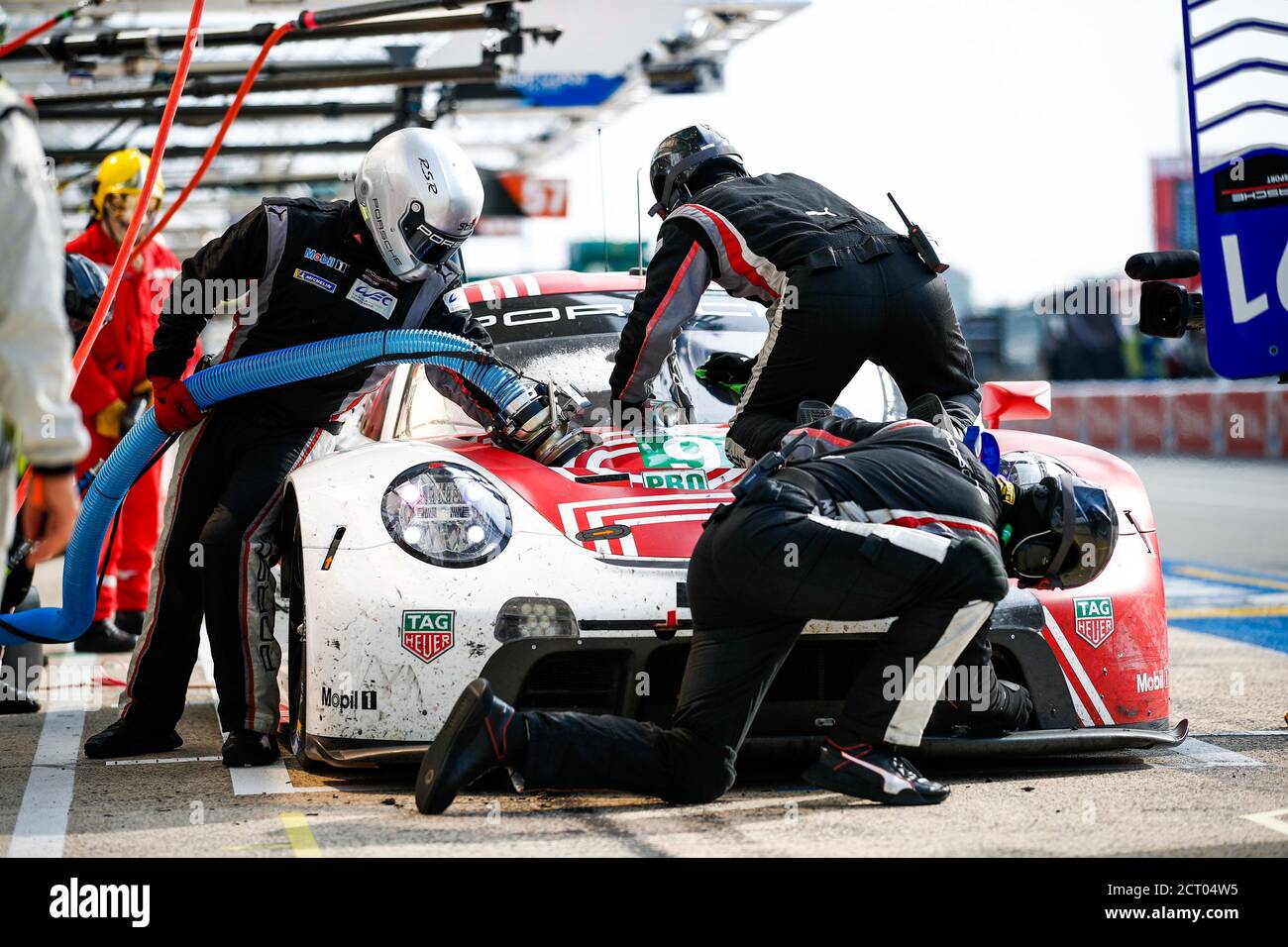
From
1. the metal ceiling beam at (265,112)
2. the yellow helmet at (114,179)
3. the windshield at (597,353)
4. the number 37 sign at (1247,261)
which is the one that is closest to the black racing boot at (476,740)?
the windshield at (597,353)

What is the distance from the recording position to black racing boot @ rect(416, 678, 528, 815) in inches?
159

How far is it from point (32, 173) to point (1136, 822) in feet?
9.49

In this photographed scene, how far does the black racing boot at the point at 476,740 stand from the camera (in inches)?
159

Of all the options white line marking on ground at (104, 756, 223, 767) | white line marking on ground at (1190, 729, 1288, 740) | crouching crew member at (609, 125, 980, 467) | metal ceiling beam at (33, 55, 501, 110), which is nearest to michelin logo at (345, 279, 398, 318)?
crouching crew member at (609, 125, 980, 467)

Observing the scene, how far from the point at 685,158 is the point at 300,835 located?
8.13 ft

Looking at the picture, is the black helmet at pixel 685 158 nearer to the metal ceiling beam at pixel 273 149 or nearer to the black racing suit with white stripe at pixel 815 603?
the black racing suit with white stripe at pixel 815 603

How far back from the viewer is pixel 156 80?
38.3 ft

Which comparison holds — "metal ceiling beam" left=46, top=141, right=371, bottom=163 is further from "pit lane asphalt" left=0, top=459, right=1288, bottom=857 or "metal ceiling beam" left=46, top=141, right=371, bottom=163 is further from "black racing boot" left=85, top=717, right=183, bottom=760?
"black racing boot" left=85, top=717, right=183, bottom=760

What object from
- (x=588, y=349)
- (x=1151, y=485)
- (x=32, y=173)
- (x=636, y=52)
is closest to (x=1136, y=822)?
(x=588, y=349)

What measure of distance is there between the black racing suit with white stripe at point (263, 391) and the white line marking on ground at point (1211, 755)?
2445 millimetres

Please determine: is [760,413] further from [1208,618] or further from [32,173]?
[1208,618]

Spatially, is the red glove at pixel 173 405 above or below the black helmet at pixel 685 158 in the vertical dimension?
below

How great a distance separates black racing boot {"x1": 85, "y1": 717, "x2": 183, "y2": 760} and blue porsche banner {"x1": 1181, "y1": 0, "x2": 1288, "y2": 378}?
359 centimetres

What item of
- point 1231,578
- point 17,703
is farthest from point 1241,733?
point 1231,578
